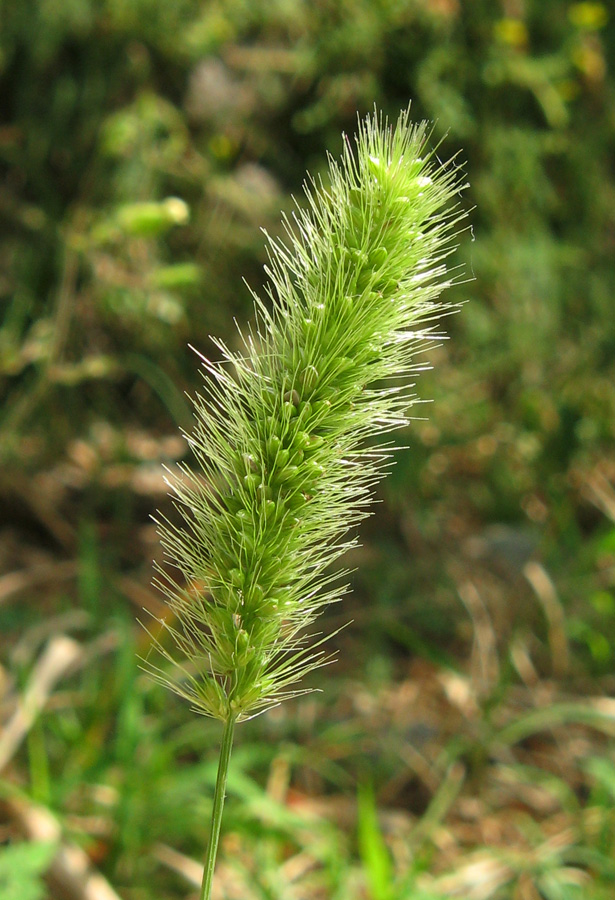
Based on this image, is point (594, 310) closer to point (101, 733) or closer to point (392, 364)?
point (101, 733)

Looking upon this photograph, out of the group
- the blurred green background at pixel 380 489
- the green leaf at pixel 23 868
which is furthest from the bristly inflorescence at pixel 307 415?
the blurred green background at pixel 380 489

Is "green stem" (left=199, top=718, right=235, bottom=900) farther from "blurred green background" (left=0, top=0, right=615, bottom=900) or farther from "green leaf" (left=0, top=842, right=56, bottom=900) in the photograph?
"blurred green background" (left=0, top=0, right=615, bottom=900)

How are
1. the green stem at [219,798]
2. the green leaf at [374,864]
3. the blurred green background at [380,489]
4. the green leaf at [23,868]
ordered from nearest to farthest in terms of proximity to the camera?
1. the green stem at [219,798]
2. the green leaf at [23,868]
3. the green leaf at [374,864]
4. the blurred green background at [380,489]

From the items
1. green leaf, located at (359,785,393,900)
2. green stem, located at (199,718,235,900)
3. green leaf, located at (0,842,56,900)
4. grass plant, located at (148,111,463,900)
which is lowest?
green leaf, located at (359,785,393,900)

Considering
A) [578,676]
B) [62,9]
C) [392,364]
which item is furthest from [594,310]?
[392,364]

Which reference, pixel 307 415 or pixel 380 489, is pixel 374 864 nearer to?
pixel 307 415

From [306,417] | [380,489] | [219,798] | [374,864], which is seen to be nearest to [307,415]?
[306,417]

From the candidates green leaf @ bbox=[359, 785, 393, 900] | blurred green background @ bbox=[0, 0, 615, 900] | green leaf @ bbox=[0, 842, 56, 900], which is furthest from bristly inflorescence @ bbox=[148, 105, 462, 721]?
blurred green background @ bbox=[0, 0, 615, 900]

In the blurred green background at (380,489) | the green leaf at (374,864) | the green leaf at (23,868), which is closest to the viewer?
the green leaf at (23,868)

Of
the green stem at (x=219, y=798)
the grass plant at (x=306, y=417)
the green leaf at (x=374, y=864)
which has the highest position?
the grass plant at (x=306, y=417)

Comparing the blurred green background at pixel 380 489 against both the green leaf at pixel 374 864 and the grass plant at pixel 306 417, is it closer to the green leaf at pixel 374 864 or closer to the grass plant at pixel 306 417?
the green leaf at pixel 374 864
